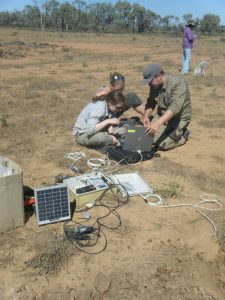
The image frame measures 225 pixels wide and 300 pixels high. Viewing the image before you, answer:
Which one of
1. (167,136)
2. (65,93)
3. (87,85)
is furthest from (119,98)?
(87,85)

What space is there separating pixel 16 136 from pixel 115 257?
3.40 m

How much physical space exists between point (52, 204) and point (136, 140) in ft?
6.44

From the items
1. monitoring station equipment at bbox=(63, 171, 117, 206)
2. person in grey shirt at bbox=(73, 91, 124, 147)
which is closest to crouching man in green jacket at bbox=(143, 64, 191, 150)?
person in grey shirt at bbox=(73, 91, 124, 147)

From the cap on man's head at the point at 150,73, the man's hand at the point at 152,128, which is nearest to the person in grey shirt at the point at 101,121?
the cap on man's head at the point at 150,73

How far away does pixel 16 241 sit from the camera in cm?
338

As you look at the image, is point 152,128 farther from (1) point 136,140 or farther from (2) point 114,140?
(2) point 114,140

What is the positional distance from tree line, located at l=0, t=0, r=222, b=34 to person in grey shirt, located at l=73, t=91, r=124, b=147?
207ft

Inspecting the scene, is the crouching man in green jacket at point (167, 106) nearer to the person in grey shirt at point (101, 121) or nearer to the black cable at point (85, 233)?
the person in grey shirt at point (101, 121)

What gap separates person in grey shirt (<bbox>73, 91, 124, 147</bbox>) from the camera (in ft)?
17.3

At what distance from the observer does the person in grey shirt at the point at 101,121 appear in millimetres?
5277

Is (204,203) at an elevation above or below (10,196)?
below

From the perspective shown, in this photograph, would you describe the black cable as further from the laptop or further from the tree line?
the tree line

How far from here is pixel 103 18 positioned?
8169 centimetres

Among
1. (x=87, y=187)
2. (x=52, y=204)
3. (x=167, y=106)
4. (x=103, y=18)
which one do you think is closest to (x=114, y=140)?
(x=167, y=106)
